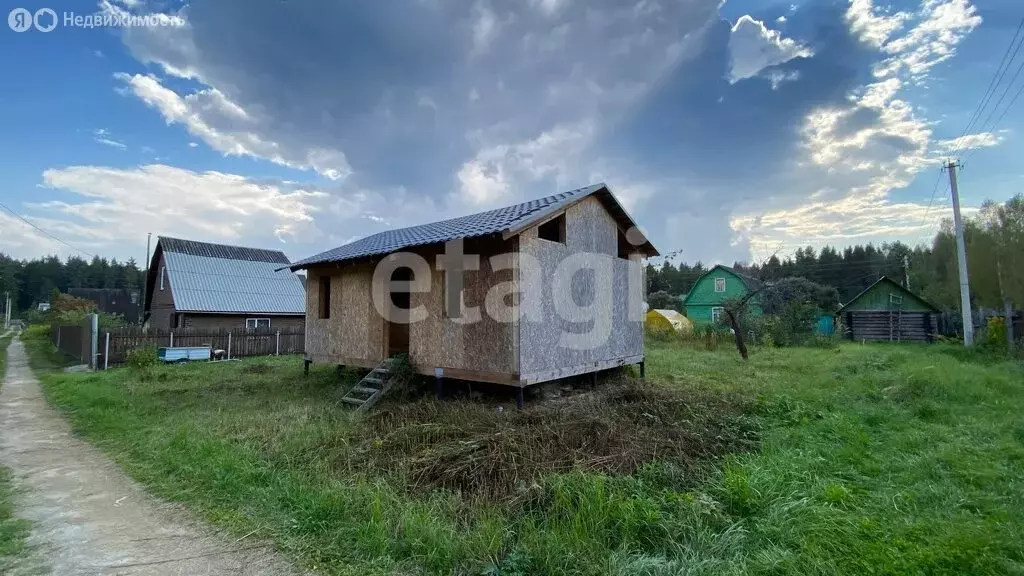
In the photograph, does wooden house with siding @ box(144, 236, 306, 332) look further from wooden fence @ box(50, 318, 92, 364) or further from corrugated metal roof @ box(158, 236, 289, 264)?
wooden fence @ box(50, 318, 92, 364)

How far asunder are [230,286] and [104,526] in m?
21.9

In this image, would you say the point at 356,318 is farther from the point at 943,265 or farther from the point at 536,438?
the point at 943,265

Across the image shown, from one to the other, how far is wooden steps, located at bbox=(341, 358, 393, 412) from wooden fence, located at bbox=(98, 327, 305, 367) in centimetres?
1206

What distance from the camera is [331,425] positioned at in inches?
299

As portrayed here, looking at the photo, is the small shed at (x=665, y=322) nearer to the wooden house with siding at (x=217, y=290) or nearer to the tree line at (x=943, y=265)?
the tree line at (x=943, y=265)

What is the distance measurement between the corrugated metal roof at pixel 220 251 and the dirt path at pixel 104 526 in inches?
764

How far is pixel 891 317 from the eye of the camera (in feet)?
78.3

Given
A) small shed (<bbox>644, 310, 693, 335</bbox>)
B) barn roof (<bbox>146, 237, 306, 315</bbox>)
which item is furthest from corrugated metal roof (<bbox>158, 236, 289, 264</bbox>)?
small shed (<bbox>644, 310, 693, 335</bbox>)

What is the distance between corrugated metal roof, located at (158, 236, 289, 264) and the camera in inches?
899

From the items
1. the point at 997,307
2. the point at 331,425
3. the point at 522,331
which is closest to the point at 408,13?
the point at 522,331

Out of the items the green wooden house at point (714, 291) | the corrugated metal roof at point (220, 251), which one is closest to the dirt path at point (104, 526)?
the corrugated metal roof at point (220, 251)

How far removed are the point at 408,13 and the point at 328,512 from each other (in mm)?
11790

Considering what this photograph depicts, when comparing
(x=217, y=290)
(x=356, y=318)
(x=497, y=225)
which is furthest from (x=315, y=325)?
(x=217, y=290)

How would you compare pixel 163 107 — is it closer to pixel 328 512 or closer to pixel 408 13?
pixel 408 13
